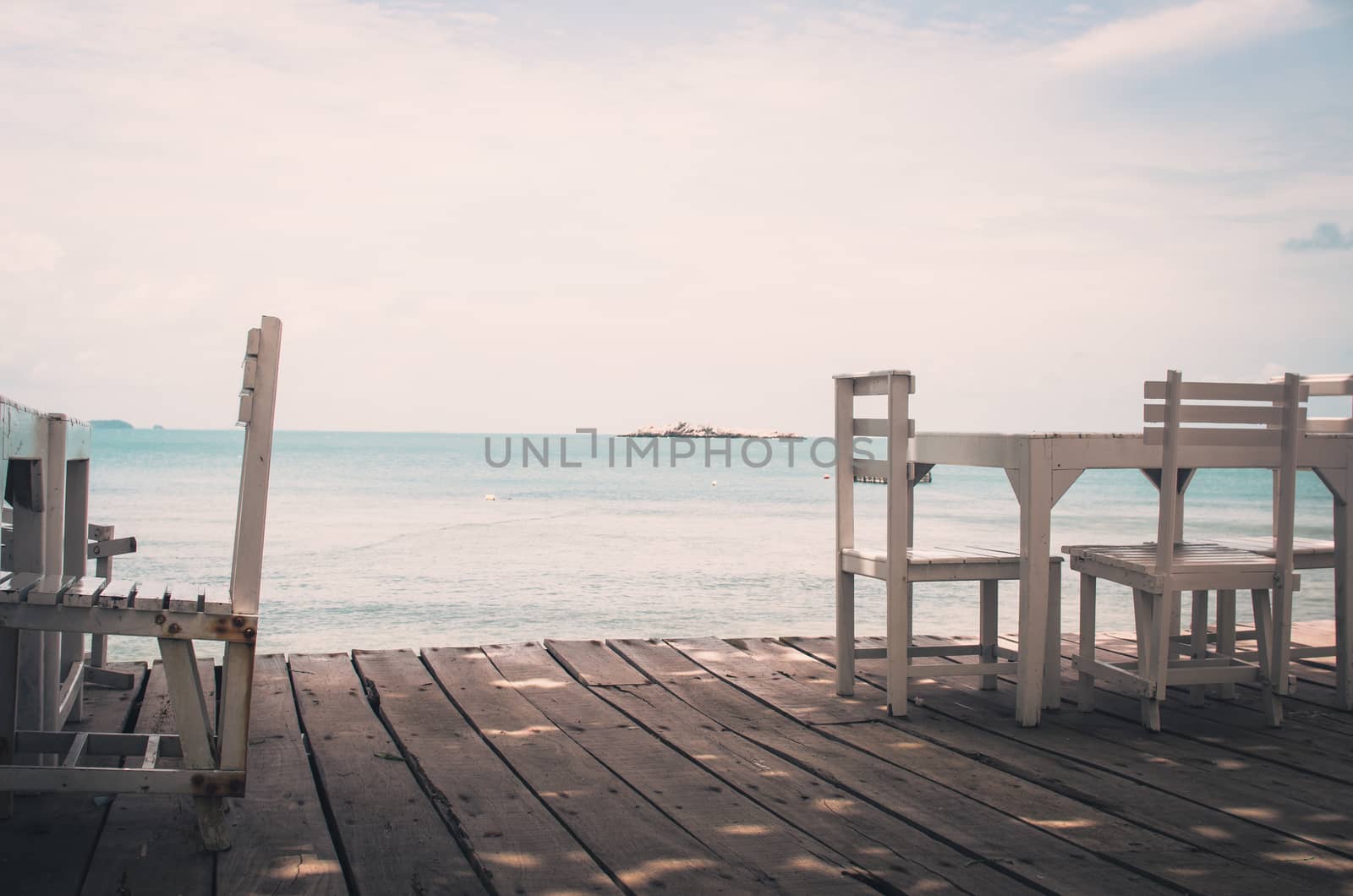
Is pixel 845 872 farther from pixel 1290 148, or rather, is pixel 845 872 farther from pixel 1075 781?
pixel 1290 148

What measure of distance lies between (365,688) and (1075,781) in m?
2.34

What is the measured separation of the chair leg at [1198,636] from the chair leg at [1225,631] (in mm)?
50

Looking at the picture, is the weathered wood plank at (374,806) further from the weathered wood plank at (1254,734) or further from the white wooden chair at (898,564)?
the weathered wood plank at (1254,734)

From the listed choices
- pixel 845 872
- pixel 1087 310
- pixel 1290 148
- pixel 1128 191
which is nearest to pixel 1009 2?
pixel 845 872

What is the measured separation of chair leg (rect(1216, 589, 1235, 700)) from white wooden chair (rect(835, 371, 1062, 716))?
720 mm

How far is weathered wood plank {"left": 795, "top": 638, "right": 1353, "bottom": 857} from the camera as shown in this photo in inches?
89.8

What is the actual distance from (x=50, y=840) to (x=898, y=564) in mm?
2361

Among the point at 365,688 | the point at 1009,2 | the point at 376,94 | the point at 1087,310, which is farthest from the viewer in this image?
the point at 1087,310

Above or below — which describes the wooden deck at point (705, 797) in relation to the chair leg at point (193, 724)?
below

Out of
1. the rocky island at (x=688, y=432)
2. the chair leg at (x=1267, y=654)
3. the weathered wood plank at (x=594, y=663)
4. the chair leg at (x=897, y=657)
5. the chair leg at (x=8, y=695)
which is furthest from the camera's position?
the rocky island at (x=688, y=432)

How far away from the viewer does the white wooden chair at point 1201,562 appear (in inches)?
119

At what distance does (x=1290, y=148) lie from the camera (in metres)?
25.3

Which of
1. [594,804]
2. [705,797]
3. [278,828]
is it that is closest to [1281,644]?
[705,797]

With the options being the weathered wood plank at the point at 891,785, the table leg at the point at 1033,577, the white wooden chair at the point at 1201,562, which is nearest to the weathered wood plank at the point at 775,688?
the weathered wood plank at the point at 891,785
